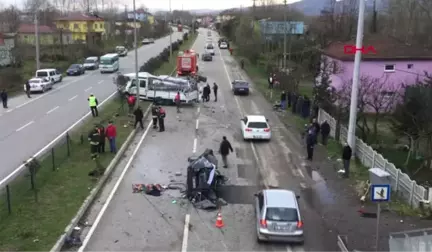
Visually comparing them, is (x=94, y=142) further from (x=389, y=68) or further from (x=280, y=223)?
(x=389, y=68)

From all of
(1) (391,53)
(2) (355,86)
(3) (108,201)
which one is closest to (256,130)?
(2) (355,86)

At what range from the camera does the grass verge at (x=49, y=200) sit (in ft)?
45.2

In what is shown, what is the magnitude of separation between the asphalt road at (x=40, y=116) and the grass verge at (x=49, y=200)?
1.81m

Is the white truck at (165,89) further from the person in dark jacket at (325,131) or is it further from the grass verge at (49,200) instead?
the person in dark jacket at (325,131)

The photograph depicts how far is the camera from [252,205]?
17219 mm

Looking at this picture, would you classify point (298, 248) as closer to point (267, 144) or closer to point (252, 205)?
point (252, 205)

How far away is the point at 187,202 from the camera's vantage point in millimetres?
17188

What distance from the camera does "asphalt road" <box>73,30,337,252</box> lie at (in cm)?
1412

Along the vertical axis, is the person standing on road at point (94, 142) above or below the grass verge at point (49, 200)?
above

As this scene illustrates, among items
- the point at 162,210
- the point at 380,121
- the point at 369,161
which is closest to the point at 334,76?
the point at 380,121

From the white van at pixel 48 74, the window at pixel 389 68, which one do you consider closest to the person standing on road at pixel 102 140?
the window at pixel 389 68

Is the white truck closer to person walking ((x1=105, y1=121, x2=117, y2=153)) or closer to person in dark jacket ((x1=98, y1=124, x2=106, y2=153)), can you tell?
person walking ((x1=105, y1=121, x2=117, y2=153))

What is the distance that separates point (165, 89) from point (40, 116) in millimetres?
9127

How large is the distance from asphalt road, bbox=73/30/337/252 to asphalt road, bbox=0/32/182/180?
4779mm
